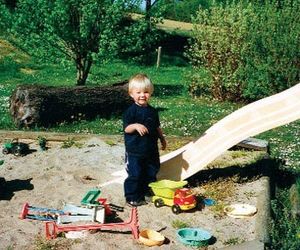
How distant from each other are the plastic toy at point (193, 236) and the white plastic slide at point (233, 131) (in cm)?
139

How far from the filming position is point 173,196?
5676 millimetres

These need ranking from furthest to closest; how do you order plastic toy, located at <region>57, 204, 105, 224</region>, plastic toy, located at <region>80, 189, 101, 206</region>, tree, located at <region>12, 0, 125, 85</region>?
tree, located at <region>12, 0, 125, 85</region>
plastic toy, located at <region>80, 189, 101, 206</region>
plastic toy, located at <region>57, 204, 105, 224</region>

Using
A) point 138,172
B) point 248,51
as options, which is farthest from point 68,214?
point 248,51

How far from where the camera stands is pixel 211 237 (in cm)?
490

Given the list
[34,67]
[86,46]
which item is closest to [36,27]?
[86,46]

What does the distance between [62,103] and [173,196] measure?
17.1 feet

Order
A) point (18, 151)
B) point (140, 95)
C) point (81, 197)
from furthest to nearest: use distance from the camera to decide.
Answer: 1. point (18, 151)
2. point (81, 197)
3. point (140, 95)

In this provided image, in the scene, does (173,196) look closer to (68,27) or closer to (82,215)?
(82,215)

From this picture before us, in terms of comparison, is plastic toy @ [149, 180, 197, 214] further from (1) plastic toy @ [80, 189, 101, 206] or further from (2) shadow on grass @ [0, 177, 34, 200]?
(2) shadow on grass @ [0, 177, 34, 200]

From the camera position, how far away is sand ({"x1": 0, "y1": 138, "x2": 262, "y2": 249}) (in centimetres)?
481

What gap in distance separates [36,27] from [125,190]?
9.94 meters

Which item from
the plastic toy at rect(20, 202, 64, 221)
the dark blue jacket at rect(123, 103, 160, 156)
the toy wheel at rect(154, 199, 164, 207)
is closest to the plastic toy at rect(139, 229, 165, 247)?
the toy wheel at rect(154, 199, 164, 207)

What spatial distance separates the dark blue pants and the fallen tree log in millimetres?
4437

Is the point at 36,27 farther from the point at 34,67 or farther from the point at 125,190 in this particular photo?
the point at 125,190
